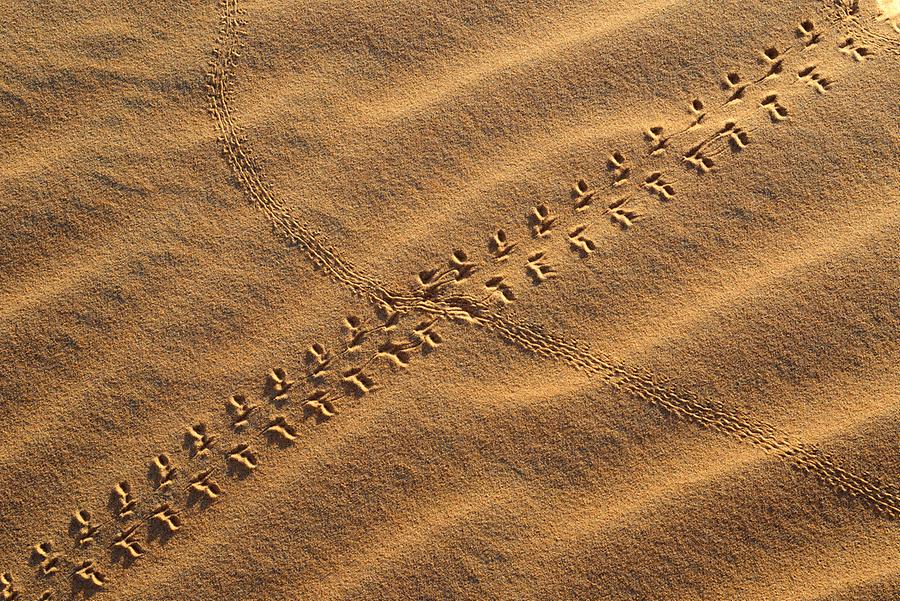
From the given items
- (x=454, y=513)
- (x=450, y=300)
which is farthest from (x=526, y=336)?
(x=454, y=513)

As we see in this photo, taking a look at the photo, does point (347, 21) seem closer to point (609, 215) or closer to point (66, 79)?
point (66, 79)

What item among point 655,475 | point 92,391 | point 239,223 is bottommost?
point 655,475

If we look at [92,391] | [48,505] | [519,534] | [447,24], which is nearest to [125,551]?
[48,505]

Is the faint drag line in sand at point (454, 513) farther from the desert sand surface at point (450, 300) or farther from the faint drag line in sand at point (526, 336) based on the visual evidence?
the faint drag line in sand at point (526, 336)

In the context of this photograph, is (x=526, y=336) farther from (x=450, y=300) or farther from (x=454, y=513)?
(x=454, y=513)

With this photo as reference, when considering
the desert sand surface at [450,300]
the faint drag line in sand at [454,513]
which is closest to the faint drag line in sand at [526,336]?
the desert sand surface at [450,300]
